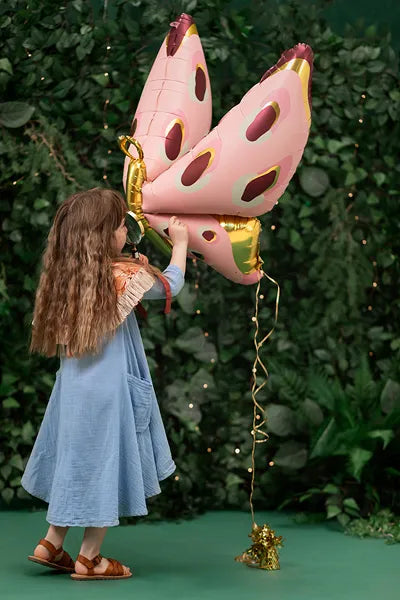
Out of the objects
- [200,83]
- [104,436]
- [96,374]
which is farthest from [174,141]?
[104,436]

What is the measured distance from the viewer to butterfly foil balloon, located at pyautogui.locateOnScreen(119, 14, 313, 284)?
363cm

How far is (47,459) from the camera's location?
3.82 meters

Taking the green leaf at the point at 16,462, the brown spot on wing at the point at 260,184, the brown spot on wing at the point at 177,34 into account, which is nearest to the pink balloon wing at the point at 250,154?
the brown spot on wing at the point at 260,184

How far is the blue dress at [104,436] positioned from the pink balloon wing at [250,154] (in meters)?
0.26

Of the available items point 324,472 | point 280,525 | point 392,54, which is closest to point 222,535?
point 280,525

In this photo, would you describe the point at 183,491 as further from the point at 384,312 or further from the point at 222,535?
the point at 384,312

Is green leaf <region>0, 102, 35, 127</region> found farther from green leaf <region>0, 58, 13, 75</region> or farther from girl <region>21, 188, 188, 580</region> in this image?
girl <region>21, 188, 188, 580</region>

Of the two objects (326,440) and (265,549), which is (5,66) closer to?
(326,440)

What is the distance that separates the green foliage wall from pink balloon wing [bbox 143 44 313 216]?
1255mm

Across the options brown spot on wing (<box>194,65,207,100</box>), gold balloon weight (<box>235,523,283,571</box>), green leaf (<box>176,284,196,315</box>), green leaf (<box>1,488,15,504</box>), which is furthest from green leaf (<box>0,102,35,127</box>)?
gold balloon weight (<box>235,523,283,571</box>)

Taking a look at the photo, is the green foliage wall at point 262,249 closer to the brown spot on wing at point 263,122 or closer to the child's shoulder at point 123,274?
the child's shoulder at point 123,274

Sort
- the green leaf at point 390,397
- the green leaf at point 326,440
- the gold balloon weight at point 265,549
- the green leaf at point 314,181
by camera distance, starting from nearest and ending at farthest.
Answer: the gold balloon weight at point 265,549 < the green leaf at point 326,440 < the green leaf at point 390,397 < the green leaf at point 314,181

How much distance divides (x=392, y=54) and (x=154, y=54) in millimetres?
1121

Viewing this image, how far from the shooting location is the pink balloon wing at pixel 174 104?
380 centimetres
